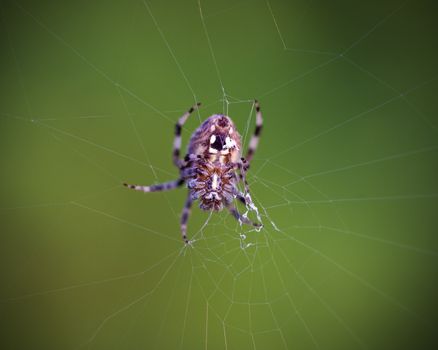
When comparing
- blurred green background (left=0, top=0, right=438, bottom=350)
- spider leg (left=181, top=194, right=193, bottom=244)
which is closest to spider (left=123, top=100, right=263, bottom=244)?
spider leg (left=181, top=194, right=193, bottom=244)

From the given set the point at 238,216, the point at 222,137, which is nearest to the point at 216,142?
the point at 222,137

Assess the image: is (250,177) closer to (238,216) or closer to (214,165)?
(238,216)

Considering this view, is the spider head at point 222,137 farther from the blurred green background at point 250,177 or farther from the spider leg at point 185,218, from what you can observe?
the blurred green background at point 250,177

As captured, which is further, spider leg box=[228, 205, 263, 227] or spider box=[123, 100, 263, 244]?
spider leg box=[228, 205, 263, 227]

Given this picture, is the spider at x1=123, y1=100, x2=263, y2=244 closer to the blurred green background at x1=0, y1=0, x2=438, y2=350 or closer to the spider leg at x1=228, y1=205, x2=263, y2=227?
the spider leg at x1=228, y1=205, x2=263, y2=227

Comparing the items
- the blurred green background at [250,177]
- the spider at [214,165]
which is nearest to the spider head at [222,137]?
the spider at [214,165]

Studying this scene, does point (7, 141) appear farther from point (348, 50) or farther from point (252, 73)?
point (348, 50)
